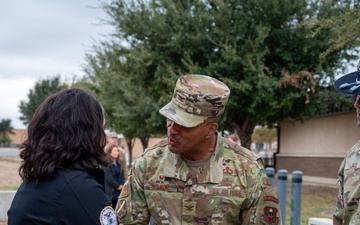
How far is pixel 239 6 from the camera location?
15.1m

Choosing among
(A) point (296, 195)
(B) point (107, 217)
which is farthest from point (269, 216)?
(A) point (296, 195)

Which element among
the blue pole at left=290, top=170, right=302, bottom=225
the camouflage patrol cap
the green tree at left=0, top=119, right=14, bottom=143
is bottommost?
the blue pole at left=290, top=170, right=302, bottom=225

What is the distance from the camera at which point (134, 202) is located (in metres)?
2.91

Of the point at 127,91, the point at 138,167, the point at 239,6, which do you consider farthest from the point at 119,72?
the point at 138,167

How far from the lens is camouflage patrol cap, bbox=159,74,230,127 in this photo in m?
2.79

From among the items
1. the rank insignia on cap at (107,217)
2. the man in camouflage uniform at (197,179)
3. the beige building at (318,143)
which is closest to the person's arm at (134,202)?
the man in camouflage uniform at (197,179)

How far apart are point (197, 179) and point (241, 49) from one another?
1202cm

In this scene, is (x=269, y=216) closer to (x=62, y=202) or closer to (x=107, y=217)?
(x=107, y=217)

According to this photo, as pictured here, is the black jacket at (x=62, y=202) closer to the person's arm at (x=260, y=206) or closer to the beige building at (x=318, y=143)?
the person's arm at (x=260, y=206)

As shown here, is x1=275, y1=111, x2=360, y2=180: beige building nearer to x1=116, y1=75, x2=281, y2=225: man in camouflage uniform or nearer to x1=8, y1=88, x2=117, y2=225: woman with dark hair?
x1=116, y1=75, x2=281, y2=225: man in camouflage uniform

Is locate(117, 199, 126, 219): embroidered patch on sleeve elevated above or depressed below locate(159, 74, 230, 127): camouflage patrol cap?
below

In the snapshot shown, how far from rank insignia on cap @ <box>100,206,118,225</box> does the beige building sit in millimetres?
18258

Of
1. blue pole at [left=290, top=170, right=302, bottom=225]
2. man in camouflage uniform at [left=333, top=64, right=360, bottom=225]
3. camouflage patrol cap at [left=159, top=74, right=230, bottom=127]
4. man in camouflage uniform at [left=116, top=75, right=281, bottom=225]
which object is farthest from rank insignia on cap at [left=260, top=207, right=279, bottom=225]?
blue pole at [left=290, top=170, right=302, bottom=225]

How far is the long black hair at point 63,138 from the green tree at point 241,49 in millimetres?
11791
